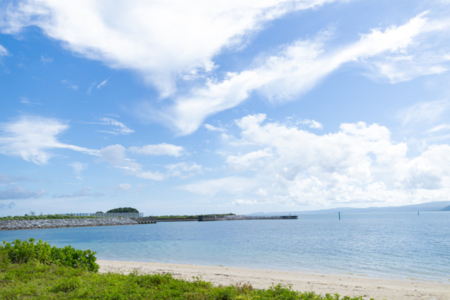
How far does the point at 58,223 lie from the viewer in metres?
99.4

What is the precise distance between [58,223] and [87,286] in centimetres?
10699

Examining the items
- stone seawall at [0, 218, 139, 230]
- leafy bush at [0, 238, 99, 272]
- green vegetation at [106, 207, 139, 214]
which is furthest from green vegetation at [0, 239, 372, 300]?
green vegetation at [106, 207, 139, 214]

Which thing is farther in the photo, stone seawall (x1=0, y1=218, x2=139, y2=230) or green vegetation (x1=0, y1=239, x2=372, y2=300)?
stone seawall (x1=0, y1=218, x2=139, y2=230)

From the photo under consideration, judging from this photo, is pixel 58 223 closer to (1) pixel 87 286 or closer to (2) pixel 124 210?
(2) pixel 124 210

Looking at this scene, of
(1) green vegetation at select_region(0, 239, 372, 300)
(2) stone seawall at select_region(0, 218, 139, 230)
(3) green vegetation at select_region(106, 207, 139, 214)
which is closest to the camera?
(1) green vegetation at select_region(0, 239, 372, 300)

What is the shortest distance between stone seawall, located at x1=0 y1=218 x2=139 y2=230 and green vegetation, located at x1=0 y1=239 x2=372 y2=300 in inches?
3795

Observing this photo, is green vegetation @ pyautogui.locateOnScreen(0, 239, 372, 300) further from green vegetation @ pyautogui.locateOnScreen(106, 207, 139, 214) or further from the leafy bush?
green vegetation @ pyautogui.locateOnScreen(106, 207, 139, 214)

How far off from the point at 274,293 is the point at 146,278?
4.55 meters

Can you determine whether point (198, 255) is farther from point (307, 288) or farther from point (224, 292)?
point (224, 292)

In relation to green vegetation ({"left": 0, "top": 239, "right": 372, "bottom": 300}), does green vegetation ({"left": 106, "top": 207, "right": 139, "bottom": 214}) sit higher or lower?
lower

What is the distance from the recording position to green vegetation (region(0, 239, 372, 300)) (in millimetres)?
8359

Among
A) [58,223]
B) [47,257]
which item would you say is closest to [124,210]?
[58,223]

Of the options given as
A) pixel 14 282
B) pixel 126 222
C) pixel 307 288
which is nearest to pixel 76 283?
pixel 14 282

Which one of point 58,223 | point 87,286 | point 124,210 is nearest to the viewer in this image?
point 87,286
